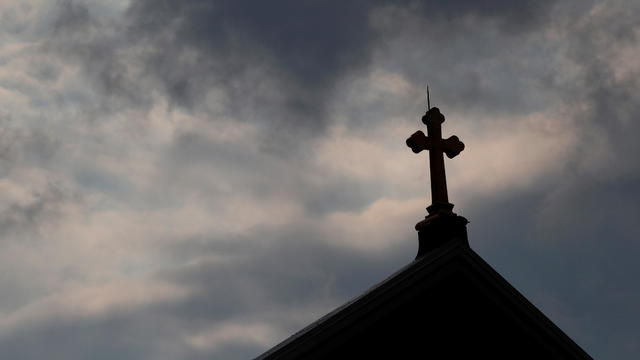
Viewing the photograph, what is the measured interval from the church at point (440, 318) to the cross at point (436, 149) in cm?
5

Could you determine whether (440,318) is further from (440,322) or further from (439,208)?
(439,208)

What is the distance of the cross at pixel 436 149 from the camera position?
10940mm

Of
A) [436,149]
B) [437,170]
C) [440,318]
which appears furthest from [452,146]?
[440,318]

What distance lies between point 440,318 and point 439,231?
5.19 ft

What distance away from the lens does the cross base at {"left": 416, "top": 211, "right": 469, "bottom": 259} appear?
10.4 metres

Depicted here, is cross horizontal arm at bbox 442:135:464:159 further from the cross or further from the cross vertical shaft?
the cross vertical shaft

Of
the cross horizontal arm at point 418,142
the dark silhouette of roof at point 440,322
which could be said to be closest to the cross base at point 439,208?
the dark silhouette of roof at point 440,322

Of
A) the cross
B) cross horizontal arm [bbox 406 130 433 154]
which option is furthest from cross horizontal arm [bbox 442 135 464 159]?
cross horizontal arm [bbox 406 130 433 154]

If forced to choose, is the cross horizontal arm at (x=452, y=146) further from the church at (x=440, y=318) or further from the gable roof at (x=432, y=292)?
the gable roof at (x=432, y=292)

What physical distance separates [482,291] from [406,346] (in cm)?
171

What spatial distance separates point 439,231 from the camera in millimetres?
10477

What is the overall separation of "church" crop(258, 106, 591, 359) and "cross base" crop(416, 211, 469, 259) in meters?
0.01

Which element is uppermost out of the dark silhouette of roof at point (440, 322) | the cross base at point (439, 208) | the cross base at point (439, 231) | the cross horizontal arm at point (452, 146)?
the cross horizontal arm at point (452, 146)

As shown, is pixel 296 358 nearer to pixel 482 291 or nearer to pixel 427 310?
pixel 427 310
